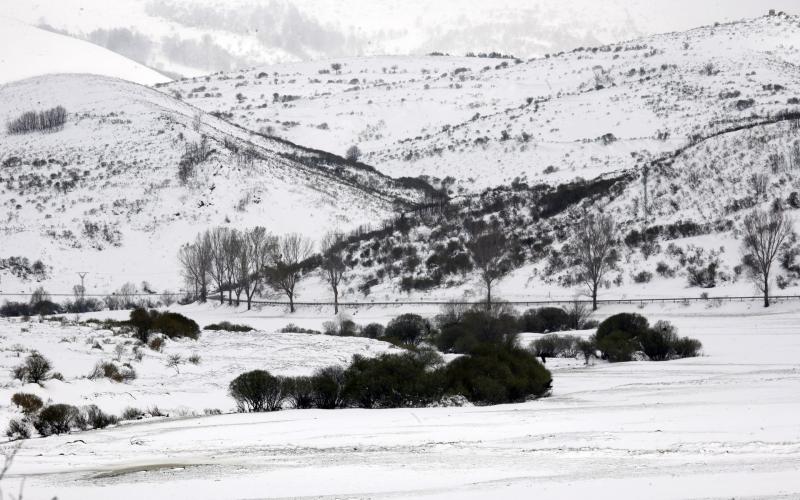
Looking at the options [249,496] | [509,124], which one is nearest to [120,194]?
[509,124]

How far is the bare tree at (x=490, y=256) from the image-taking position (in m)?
58.7

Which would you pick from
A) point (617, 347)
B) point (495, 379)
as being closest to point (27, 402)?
point (495, 379)

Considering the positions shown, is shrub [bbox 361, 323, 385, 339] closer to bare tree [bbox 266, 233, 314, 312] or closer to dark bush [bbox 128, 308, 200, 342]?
dark bush [bbox 128, 308, 200, 342]

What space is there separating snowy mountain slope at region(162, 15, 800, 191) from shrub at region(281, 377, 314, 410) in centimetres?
8139

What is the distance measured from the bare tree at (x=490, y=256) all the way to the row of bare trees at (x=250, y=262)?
12649 mm

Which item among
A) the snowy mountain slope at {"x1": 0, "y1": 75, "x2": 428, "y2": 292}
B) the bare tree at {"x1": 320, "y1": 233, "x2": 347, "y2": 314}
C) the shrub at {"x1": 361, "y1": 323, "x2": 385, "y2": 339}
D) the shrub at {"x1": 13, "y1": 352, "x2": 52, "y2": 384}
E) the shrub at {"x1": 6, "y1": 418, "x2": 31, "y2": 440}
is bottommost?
the shrub at {"x1": 361, "y1": 323, "x2": 385, "y2": 339}

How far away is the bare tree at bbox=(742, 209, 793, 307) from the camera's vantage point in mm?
45562

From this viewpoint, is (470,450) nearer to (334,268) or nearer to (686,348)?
(686,348)

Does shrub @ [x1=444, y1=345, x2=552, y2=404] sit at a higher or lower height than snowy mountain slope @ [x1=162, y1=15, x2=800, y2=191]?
lower

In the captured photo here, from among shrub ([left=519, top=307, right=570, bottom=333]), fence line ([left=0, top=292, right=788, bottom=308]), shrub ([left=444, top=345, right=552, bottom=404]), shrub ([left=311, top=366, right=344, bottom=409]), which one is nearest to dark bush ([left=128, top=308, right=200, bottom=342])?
shrub ([left=311, top=366, right=344, bottom=409])

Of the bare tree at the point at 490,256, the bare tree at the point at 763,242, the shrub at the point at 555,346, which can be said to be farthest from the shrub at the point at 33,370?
the bare tree at the point at 763,242

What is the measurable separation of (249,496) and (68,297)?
231 feet

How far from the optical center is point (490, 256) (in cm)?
5988

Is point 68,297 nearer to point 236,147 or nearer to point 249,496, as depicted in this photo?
point 236,147
